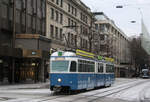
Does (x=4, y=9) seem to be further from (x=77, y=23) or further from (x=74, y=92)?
(x=77, y=23)

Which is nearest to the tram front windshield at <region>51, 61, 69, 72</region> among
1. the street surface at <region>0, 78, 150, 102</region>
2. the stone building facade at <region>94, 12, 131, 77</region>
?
the street surface at <region>0, 78, 150, 102</region>

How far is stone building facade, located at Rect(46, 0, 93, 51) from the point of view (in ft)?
169

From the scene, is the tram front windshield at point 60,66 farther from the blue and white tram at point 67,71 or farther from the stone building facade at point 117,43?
the stone building facade at point 117,43

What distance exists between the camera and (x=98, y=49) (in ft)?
197

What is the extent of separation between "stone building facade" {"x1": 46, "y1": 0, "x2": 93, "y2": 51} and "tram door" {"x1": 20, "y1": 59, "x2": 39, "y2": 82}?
19.1 feet

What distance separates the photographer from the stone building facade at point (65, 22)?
2034 inches

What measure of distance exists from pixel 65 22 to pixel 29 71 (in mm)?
18533

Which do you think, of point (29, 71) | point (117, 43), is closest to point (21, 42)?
point (29, 71)

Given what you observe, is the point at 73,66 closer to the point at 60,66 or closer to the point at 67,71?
the point at 67,71

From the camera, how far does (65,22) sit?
190 ft

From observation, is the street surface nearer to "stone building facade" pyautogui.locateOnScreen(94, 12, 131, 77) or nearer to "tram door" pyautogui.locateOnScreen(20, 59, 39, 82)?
"tram door" pyautogui.locateOnScreen(20, 59, 39, 82)

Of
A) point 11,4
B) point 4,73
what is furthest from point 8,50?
point 11,4

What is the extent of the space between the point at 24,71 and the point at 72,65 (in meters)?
20.0

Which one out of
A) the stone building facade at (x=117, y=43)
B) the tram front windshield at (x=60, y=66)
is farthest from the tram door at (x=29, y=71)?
the stone building facade at (x=117, y=43)
